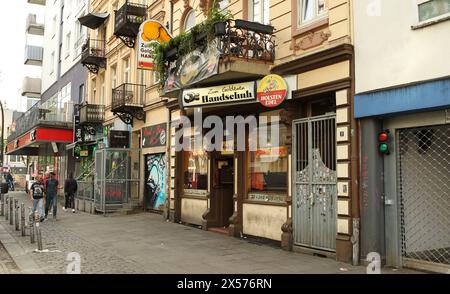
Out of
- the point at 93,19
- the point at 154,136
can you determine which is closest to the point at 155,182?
the point at 154,136

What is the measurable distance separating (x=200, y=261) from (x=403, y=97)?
15.5 feet

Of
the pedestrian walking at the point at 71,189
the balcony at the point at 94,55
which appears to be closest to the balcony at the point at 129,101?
the pedestrian walking at the point at 71,189

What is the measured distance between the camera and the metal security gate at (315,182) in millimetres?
9551

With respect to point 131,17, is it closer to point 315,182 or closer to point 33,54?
point 315,182

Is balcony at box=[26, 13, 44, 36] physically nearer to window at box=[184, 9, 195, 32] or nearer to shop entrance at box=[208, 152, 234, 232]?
window at box=[184, 9, 195, 32]

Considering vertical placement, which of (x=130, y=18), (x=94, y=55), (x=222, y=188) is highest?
(x=130, y=18)

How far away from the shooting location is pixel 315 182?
9.91 meters

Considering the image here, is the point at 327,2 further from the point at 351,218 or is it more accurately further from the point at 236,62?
the point at 351,218

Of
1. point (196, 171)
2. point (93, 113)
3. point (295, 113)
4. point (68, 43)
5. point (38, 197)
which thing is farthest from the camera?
point (68, 43)

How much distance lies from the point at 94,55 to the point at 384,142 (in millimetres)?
18877

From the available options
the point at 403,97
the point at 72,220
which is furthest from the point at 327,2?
the point at 72,220

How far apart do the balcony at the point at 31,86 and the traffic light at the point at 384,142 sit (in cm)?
4389

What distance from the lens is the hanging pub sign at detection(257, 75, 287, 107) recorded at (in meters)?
10.4

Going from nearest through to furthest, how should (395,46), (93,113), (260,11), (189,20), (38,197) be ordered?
(395,46) < (260,11) < (189,20) < (38,197) < (93,113)
